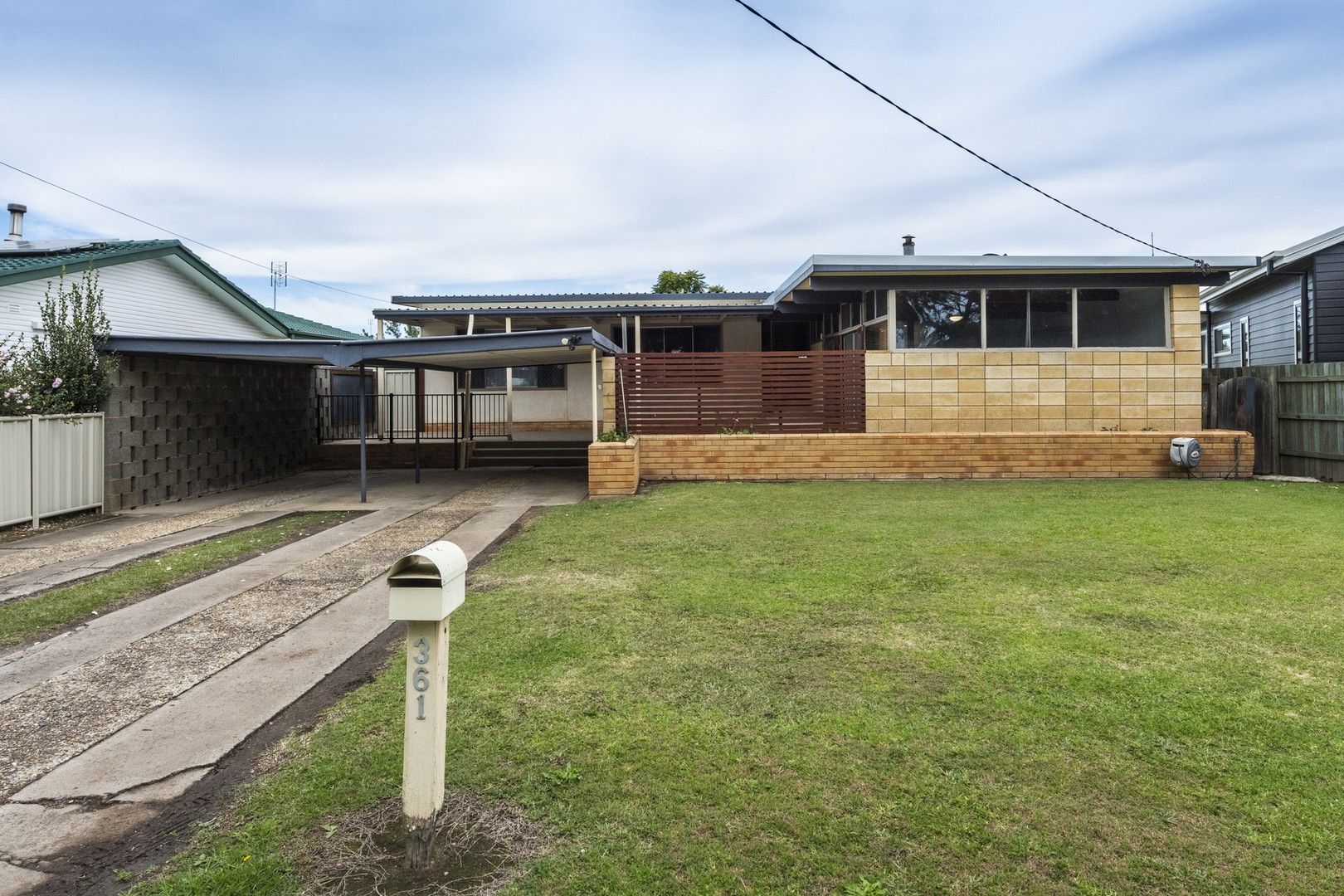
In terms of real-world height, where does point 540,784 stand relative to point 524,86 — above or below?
below

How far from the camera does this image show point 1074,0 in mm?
9828

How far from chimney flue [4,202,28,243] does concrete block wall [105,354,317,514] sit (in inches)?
209

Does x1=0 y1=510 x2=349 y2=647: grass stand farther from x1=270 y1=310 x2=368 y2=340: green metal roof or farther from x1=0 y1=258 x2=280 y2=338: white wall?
x1=270 y1=310 x2=368 y2=340: green metal roof

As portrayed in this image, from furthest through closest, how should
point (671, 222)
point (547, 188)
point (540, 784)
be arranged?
point (671, 222) < point (547, 188) < point (540, 784)

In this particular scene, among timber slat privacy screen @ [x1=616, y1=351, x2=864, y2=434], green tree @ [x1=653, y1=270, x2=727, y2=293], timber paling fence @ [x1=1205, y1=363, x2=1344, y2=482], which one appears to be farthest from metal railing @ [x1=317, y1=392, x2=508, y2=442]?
green tree @ [x1=653, y1=270, x2=727, y2=293]

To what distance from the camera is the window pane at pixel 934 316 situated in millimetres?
13891

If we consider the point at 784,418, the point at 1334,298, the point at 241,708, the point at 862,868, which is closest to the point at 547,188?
the point at 784,418

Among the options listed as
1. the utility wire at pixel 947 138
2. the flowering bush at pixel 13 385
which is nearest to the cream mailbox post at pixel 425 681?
the utility wire at pixel 947 138

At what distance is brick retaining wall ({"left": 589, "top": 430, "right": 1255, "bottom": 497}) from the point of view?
12.9 metres

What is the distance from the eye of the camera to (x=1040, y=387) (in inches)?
542

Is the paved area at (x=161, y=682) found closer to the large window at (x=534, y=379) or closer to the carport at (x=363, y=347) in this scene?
the carport at (x=363, y=347)

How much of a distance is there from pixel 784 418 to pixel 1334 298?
11042 mm

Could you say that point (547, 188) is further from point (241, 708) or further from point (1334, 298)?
point (241, 708)

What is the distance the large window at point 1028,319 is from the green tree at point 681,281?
1162 inches
